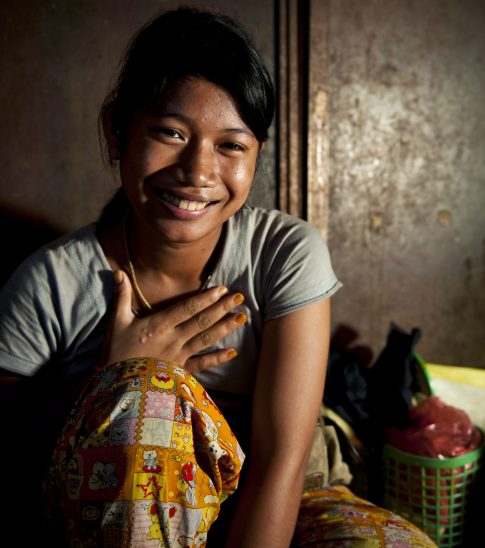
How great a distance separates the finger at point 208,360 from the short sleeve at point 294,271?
0.43 feet

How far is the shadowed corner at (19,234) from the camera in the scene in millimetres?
1749

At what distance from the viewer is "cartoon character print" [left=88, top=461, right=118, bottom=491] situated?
3.22ft

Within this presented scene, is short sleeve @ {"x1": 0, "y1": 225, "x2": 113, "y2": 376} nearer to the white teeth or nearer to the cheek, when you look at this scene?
the white teeth

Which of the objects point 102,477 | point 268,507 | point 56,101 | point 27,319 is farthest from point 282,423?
point 56,101

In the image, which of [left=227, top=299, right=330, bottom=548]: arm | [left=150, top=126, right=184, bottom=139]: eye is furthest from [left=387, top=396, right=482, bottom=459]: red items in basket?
[left=150, top=126, right=184, bottom=139]: eye

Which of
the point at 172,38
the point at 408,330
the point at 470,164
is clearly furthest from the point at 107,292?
the point at 470,164

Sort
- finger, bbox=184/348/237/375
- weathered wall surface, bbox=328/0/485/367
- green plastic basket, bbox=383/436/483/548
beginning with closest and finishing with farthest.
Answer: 1. finger, bbox=184/348/237/375
2. green plastic basket, bbox=383/436/483/548
3. weathered wall surface, bbox=328/0/485/367

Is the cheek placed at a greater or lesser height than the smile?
greater

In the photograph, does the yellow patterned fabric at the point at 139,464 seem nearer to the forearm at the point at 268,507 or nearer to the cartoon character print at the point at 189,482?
the cartoon character print at the point at 189,482

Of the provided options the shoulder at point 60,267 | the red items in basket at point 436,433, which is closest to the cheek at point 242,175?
the shoulder at point 60,267

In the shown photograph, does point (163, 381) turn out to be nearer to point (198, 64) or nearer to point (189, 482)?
point (189, 482)

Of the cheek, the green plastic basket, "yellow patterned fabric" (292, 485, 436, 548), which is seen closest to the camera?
"yellow patterned fabric" (292, 485, 436, 548)

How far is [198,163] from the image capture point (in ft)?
3.98

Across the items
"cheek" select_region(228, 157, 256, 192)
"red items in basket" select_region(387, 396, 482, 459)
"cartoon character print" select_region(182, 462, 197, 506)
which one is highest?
"cheek" select_region(228, 157, 256, 192)
